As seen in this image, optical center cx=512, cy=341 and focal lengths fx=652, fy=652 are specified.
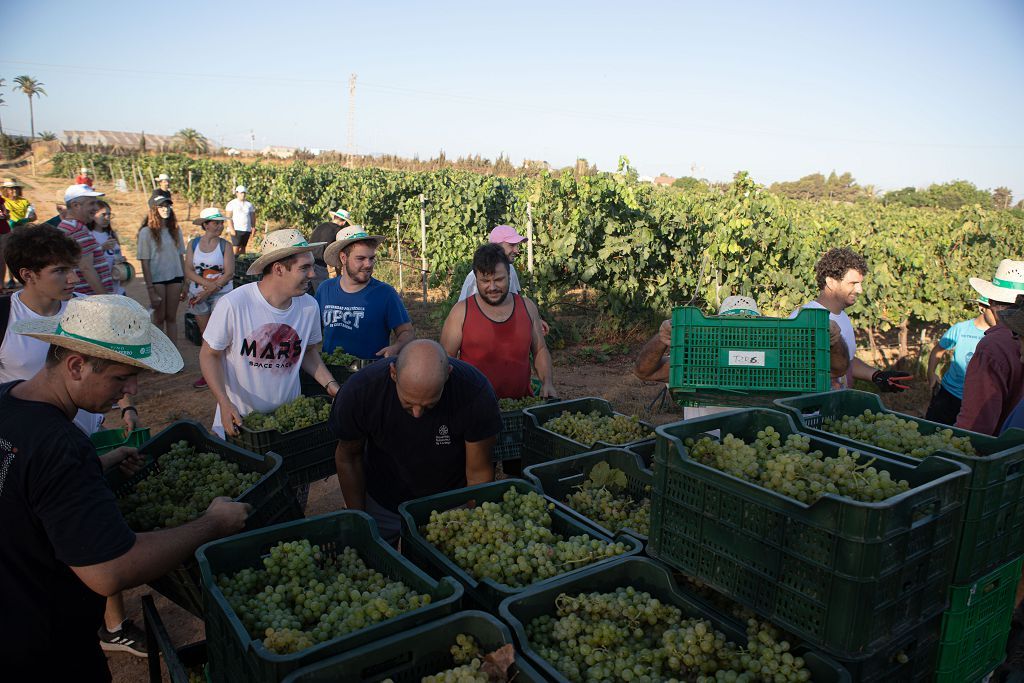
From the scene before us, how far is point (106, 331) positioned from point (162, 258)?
739 cm

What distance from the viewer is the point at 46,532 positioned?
6.56 ft

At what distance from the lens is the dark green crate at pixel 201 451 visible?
8.27 feet

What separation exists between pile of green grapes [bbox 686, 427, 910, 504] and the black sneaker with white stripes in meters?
3.36

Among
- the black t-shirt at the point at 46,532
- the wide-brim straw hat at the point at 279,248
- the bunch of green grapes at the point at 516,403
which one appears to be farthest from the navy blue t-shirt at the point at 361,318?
the black t-shirt at the point at 46,532

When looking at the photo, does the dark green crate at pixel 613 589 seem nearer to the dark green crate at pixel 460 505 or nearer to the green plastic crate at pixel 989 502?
the dark green crate at pixel 460 505

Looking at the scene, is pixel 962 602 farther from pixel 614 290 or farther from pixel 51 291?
pixel 614 290

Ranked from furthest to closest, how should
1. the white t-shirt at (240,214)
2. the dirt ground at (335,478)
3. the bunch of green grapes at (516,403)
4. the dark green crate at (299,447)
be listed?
the white t-shirt at (240,214)
the bunch of green grapes at (516,403)
the dirt ground at (335,478)
the dark green crate at (299,447)

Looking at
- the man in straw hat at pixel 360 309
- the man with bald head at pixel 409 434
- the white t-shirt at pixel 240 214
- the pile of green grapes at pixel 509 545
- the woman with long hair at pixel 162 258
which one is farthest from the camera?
the white t-shirt at pixel 240 214

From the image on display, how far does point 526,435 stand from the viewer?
4090mm

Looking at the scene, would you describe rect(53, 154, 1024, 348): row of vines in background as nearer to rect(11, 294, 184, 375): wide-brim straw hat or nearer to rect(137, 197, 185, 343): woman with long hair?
rect(137, 197, 185, 343): woman with long hair

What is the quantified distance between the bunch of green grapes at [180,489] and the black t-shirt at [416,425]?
55cm

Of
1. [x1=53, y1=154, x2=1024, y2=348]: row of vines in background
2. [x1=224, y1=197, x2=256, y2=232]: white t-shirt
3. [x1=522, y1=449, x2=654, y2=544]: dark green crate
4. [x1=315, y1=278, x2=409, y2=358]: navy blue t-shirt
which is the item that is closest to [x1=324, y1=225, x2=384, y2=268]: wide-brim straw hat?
[x1=315, y1=278, x2=409, y2=358]: navy blue t-shirt

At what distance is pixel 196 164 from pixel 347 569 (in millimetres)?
39471

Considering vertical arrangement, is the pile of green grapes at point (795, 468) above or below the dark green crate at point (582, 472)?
above
